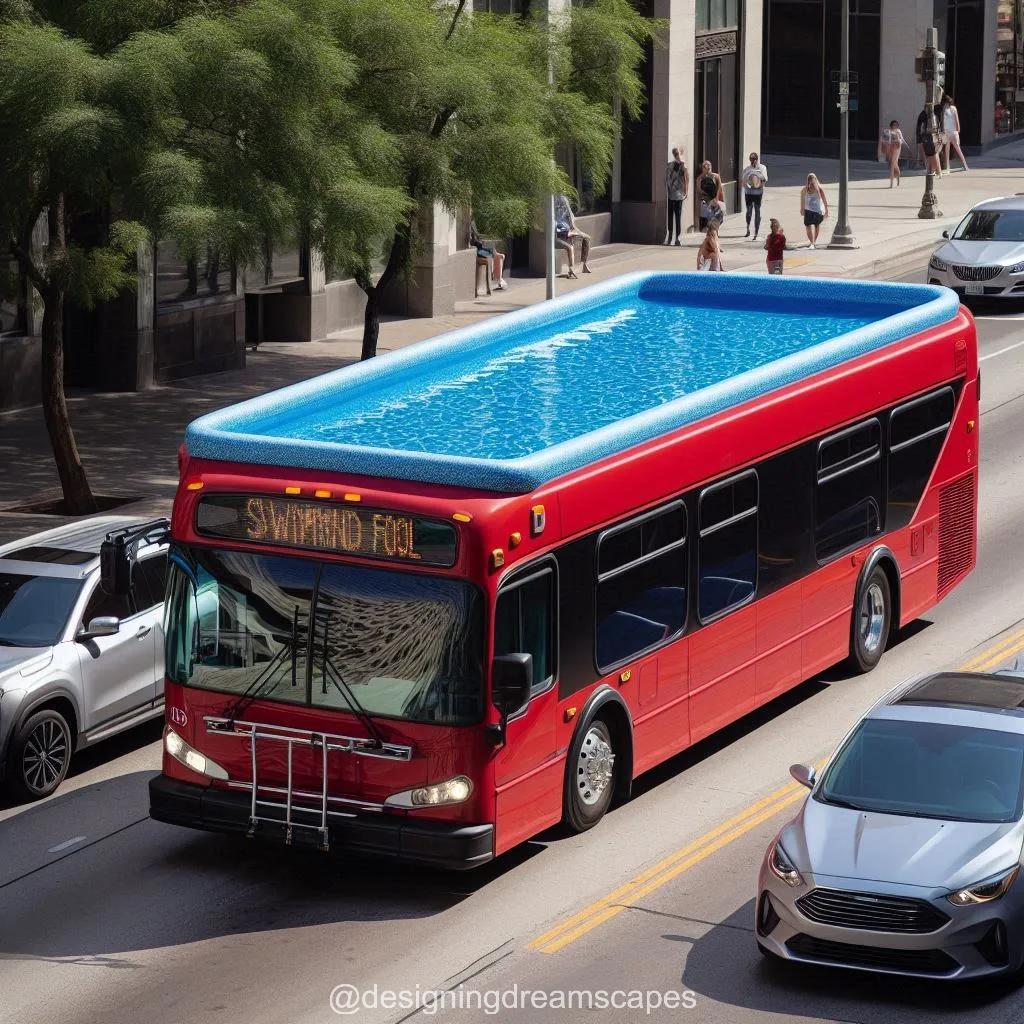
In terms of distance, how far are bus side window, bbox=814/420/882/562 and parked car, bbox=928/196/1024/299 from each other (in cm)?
1749

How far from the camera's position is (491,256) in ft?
116

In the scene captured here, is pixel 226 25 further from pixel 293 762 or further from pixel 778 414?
pixel 293 762

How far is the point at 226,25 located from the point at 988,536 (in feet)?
30.2

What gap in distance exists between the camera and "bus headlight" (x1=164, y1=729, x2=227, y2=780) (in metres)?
12.2

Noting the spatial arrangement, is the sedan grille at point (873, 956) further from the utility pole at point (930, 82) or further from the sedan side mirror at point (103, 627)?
the utility pole at point (930, 82)

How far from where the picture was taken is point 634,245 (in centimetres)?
4081

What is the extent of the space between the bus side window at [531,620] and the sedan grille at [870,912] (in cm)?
233

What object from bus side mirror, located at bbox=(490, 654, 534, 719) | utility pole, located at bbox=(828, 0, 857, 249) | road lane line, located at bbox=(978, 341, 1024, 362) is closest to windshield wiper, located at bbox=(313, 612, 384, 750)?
bus side mirror, located at bbox=(490, 654, 534, 719)

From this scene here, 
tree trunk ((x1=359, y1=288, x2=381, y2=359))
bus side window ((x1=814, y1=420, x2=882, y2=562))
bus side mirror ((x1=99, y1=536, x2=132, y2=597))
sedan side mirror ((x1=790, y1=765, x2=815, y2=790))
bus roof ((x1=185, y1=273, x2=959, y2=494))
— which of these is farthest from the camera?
tree trunk ((x1=359, y1=288, x2=381, y2=359))

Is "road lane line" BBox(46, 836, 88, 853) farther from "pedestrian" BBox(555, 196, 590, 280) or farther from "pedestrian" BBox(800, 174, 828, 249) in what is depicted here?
"pedestrian" BBox(800, 174, 828, 249)

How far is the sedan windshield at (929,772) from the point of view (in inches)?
432

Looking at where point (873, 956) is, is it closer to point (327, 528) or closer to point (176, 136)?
point (327, 528)

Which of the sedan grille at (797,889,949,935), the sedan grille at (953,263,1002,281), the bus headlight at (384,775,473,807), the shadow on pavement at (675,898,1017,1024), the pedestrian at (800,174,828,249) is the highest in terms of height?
the pedestrian at (800,174,828,249)

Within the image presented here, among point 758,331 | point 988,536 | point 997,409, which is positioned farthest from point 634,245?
point 758,331
